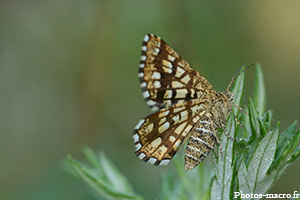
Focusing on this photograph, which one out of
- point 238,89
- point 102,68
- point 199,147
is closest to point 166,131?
point 199,147

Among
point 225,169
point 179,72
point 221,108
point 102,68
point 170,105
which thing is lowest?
point 225,169

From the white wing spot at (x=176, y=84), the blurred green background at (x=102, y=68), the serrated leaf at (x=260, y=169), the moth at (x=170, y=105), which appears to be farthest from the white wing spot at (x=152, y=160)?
the blurred green background at (x=102, y=68)

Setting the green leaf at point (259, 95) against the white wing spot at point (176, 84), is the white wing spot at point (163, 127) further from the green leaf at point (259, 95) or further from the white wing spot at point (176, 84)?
the green leaf at point (259, 95)

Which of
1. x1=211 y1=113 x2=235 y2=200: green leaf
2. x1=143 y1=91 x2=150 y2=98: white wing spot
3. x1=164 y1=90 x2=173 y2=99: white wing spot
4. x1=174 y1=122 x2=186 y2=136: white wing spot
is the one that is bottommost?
x1=211 y1=113 x2=235 y2=200: green leaf

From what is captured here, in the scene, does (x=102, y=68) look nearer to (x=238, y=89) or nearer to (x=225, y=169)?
(x=238, y=89)

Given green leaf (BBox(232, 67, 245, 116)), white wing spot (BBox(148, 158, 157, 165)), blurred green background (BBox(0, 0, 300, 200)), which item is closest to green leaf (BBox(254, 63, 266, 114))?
green leaf (BBox(232, 67, 245, 116))

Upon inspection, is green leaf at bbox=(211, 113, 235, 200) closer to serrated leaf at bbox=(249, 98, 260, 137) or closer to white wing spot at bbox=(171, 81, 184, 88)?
serrated leaf at bbox=(249, 98, 260, 137)

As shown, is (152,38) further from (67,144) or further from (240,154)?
(67,144)

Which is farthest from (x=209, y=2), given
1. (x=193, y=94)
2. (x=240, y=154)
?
(x=240, y=154)
